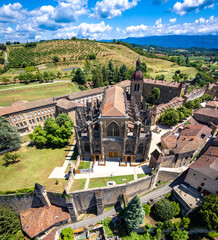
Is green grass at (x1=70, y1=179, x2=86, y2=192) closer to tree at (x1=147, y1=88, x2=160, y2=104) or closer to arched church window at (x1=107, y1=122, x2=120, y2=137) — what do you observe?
arched church window at (x1=107, y1=122, x2=120, y2=137)

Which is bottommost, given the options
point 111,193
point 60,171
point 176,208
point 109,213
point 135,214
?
point 109,213

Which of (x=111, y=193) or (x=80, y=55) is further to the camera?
(x=80, y=55)

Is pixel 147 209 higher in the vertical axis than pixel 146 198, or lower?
higher

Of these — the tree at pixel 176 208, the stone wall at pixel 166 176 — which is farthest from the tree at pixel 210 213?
the stone wall at pixel 166 176

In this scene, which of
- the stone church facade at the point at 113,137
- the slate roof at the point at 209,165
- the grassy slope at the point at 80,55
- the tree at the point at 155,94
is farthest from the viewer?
the grassy slope at the point at 80,55

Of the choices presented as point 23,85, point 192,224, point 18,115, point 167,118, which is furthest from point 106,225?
point 23,85

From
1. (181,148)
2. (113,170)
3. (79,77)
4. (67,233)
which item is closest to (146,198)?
(113,170)

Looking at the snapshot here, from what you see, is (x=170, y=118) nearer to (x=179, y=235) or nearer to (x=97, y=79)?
(x=179, y=235)

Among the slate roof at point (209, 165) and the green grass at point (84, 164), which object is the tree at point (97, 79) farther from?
the slate roof at point (209, 165)
